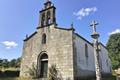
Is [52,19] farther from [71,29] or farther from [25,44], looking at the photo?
[25,44]

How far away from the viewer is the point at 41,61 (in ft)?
77.1

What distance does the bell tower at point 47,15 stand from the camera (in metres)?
23.8

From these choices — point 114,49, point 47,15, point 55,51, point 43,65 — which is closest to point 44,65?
point 43,65

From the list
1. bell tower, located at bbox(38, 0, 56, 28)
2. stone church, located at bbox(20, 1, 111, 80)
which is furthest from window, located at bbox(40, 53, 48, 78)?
bell tower, located at bbox(38, 0, 56, 28)

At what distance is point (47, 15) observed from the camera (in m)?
24.6

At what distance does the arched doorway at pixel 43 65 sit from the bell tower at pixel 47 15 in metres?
4.80

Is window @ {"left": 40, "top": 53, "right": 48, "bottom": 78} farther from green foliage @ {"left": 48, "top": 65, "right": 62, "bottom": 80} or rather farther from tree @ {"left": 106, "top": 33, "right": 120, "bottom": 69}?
tree @ {"left": 106, "top": 33, "right": 120, "bottom": 69}

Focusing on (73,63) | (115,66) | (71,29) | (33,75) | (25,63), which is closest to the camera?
(73,63)

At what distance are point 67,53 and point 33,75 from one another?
6474 millimetres

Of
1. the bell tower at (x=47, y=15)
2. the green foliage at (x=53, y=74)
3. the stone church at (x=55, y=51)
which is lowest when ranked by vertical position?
the green foliage at (x=53, y=74)

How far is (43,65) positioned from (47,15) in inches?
307

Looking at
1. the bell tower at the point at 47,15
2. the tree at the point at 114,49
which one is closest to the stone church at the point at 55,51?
the bell tower at the point at 47,15

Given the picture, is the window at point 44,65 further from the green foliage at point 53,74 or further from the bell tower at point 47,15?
the bell tower at point 47,15

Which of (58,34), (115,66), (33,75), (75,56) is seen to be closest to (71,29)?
(58,34)
